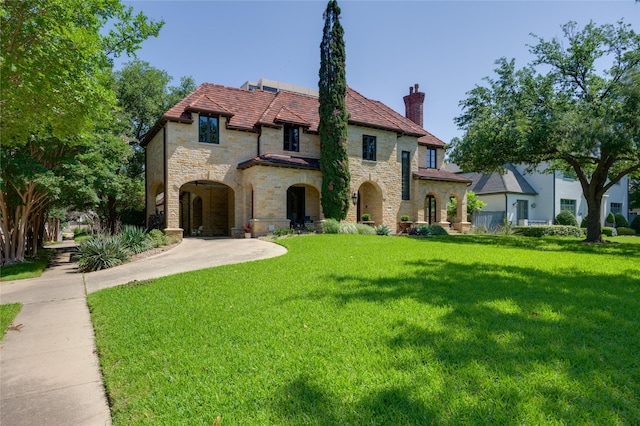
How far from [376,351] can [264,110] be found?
20.2 meters

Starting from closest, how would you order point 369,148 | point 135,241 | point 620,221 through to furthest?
point 135,241 → point 369,148 → point 620,221

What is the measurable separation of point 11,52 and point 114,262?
7.13 meters

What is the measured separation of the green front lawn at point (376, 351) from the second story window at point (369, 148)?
16.4m

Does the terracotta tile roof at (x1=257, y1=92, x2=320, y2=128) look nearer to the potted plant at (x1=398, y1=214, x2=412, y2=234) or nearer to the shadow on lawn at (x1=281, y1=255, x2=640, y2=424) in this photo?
the potted plant at (x1=398, y1=214, x2=412, y2=234)

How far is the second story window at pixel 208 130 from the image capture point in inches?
731

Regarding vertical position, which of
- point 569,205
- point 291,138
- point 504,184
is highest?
point 291,138

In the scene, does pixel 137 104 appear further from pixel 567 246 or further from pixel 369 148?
pixel 567 246

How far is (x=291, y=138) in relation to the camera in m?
20.9

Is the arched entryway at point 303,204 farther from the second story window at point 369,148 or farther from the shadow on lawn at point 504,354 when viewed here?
the shadow on lawn at point 504,354

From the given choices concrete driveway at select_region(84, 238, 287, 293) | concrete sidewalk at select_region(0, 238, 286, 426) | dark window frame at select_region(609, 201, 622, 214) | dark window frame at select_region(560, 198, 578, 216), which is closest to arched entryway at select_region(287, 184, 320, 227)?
concrete driveway at select_region(84, 238, 287, 293)

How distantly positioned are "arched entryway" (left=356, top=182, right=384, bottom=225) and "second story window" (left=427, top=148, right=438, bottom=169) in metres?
6.87

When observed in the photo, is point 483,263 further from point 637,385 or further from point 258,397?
point 258,397

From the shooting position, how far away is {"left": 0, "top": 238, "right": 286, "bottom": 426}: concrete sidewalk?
120 inches

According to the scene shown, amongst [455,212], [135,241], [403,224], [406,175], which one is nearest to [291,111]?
[406,175]
